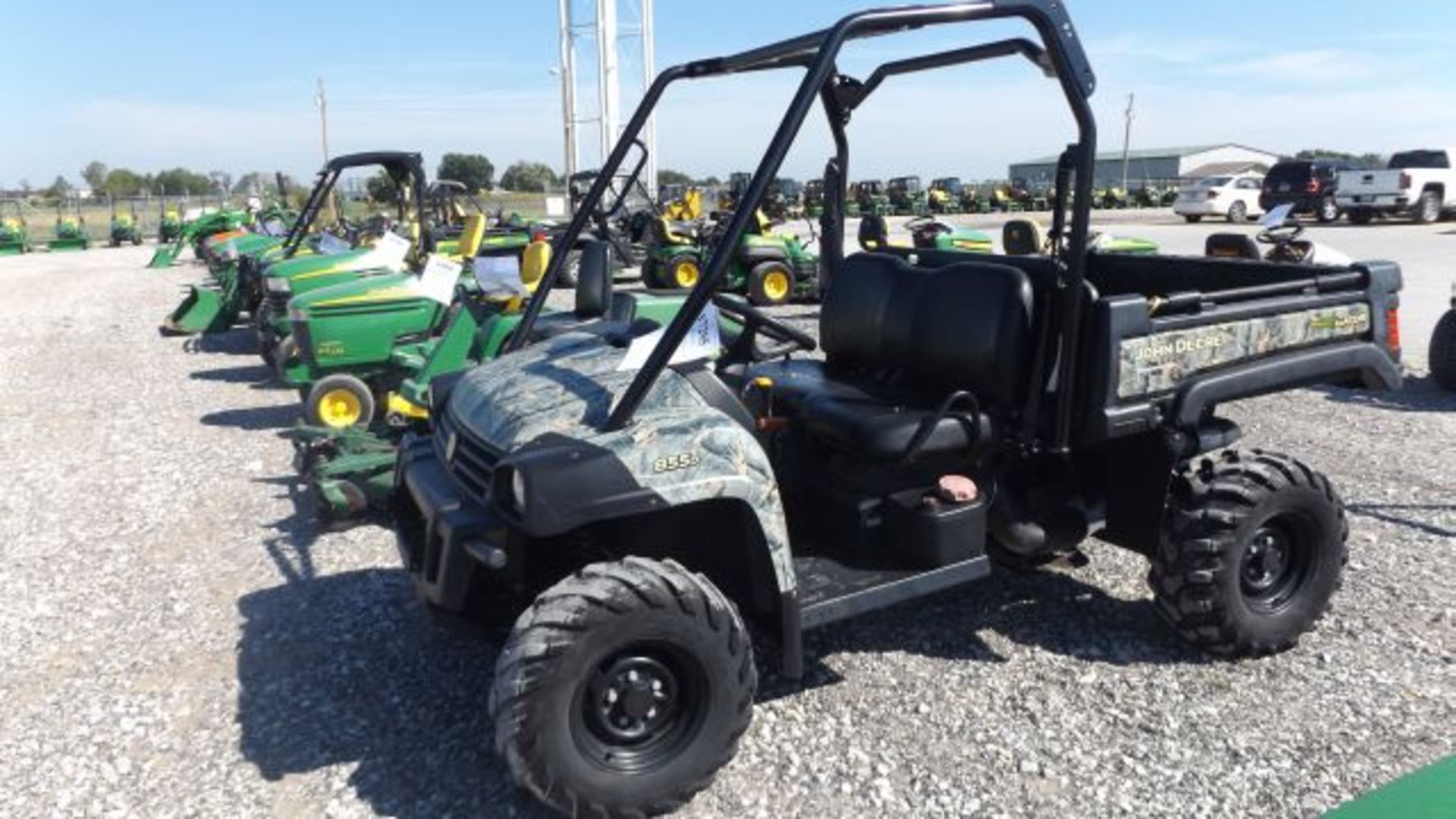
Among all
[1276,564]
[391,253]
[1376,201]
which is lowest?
[1276,564]

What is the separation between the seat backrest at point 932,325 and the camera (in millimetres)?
3639

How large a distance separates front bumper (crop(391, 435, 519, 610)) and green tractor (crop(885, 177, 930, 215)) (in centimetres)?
3363

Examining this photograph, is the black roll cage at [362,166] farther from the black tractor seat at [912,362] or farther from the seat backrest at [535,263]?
the black tractor seat at [912,362]

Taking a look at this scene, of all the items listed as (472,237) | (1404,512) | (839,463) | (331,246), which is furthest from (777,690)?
(331,246)

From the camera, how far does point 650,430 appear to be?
116 inches

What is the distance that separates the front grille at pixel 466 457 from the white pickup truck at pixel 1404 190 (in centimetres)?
2740

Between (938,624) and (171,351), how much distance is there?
965 cm

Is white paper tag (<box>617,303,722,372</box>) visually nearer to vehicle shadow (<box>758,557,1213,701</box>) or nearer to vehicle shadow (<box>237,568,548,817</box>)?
vehicle shadow (<box>237,568,548,817</box>)

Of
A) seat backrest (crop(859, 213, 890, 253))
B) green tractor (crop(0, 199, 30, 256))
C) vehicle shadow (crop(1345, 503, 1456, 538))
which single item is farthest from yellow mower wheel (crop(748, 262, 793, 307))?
green tractor (crop(0, 199, 30, 256))

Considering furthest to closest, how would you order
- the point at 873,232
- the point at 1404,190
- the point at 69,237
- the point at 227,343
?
the point at 69,237 → the point at 1404,190 → the point at 227,343 → the point at 873,232

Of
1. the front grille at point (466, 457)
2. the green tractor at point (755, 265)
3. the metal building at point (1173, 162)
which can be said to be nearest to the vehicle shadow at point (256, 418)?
the front grille at point (466, 457)

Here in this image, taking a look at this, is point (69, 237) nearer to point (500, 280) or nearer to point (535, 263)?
point (535, 263)

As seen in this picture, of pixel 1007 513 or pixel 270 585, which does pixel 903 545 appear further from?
pixel 270 585

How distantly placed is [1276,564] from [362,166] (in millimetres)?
8291
